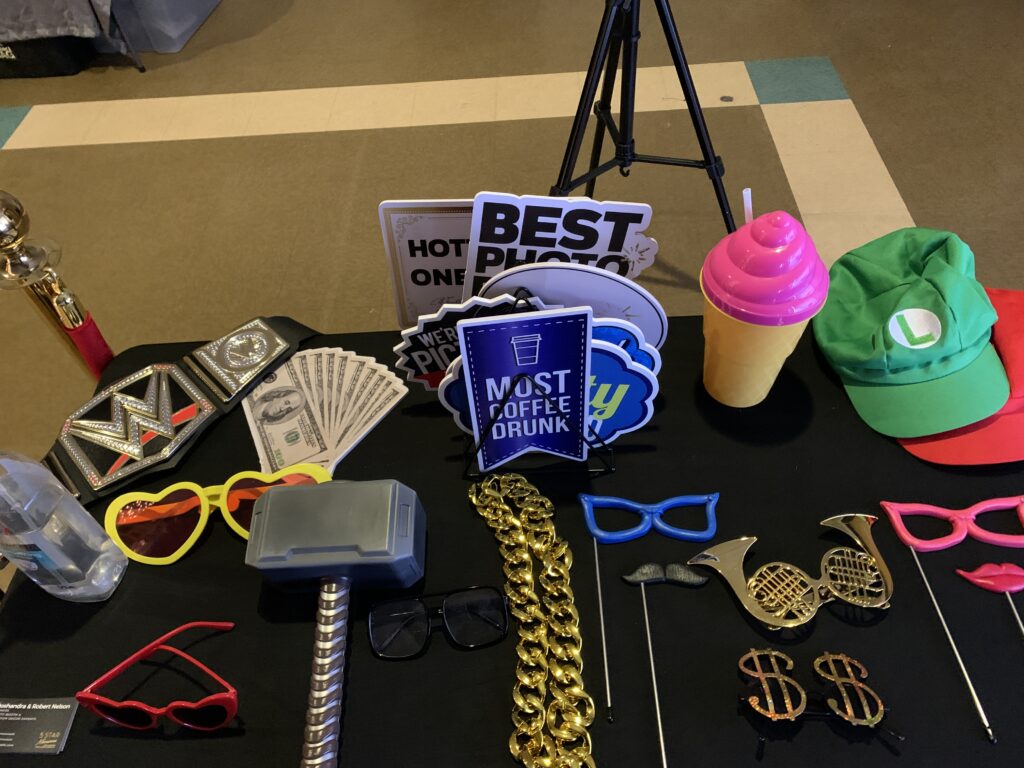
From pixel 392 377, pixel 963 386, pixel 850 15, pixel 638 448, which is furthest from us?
pixel 850 15

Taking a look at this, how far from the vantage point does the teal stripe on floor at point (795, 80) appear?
302cm

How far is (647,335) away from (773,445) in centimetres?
28

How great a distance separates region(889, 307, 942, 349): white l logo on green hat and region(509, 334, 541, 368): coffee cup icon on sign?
579 millimetres

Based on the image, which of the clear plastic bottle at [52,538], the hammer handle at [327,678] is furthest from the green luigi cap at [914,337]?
the clear plastic bottle at [52,538]

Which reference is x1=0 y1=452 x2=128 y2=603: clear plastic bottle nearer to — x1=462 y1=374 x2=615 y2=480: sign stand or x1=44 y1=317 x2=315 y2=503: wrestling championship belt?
x1=44 y1=317 x2=315 y2=503: wrestling championship belt

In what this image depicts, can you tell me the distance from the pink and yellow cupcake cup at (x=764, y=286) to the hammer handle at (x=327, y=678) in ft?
2.17

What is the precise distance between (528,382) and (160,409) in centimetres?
67

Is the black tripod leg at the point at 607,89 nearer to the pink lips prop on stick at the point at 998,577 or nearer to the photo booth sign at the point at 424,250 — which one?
the photo booth sign at the point at 424,250

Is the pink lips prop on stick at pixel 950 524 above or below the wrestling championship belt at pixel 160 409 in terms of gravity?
below

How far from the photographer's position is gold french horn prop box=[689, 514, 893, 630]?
0.94 metres

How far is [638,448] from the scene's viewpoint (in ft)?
3.77

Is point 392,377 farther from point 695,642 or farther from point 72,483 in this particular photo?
point 695,642

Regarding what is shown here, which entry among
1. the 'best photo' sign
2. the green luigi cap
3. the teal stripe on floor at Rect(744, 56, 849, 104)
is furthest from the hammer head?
the teal stripe on floor at Rect(744, 56, 849, 104)

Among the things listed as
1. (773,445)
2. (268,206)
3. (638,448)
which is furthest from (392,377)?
(268,206)
